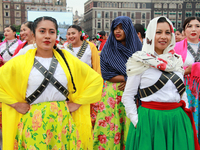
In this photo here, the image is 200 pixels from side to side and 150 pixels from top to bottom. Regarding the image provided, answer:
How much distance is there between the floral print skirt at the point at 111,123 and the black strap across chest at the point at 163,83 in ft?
3.27

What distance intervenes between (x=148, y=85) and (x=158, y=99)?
0.18 meters

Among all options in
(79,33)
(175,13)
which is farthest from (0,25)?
(79,33)

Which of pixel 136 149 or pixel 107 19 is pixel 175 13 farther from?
pixel 136 149

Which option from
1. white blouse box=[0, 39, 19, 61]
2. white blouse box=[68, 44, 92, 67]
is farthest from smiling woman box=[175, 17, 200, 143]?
white blouse box=[0, 39, 19, 61]

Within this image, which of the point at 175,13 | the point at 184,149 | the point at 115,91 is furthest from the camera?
the point at 175,13

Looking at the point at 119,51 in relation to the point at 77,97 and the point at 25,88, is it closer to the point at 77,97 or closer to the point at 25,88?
the point at 77,97

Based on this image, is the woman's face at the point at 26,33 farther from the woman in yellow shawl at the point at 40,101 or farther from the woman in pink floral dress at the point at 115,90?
the woman in yellow shawl at the point at 40,101

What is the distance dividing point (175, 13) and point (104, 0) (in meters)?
24.4

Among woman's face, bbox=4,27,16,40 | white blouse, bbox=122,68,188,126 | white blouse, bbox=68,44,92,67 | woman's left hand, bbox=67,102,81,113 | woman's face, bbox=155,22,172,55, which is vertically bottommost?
woman's left hand, bbox=67,102,81,113

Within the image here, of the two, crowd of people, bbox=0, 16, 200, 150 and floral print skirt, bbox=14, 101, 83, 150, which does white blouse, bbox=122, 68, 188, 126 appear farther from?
floral print skirt, bbox=14, 101, 83, 150

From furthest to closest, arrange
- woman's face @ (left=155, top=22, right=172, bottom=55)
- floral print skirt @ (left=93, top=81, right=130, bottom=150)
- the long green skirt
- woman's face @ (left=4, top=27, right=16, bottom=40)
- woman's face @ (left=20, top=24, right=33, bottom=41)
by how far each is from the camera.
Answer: woman's face @ (left=4, top=27, right=16, bottom=40), woman's face @ (left=20, top=24, right=33, bottom=41), floral print skirt @ (left=93, top=81, right=130, bottom=150), woman's face @ (left=155, top=22, right=172, bottom=55), the long green skirt

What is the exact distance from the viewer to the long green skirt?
2408mm

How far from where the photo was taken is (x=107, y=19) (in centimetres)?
8494

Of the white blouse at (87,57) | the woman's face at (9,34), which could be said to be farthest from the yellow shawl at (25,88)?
the woman's face at (9,34)
